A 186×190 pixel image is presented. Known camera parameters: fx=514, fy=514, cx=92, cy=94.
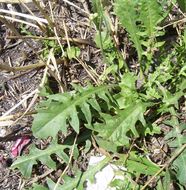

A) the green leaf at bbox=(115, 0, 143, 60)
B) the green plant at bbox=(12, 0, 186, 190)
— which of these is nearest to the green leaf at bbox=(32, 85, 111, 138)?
the green plant at bbox=(12, 0, 186, 190)

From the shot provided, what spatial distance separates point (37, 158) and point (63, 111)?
296 millimetres

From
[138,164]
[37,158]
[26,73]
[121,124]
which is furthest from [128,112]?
[26,73]

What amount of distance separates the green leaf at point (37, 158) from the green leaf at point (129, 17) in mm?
592

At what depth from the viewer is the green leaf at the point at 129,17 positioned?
2.33 meters

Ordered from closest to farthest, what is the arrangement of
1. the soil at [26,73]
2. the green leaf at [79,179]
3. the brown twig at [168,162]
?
the brown twig at [168,162]
the green leaf at [79,179]
the soil at [26,73]

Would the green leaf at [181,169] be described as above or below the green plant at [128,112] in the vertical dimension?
below

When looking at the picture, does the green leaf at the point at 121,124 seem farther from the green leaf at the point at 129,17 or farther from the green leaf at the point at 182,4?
the green leaf at the point at 182,4

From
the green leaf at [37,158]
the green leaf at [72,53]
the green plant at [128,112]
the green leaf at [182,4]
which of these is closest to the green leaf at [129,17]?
the green plant at [128,112]

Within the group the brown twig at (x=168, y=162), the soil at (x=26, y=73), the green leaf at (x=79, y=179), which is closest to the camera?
the brown twig at (x=168, y=162)

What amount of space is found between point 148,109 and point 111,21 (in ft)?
1.65

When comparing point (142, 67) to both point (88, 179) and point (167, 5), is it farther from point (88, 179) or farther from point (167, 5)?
point (88, 179)

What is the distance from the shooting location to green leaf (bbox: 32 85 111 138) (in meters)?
2.26

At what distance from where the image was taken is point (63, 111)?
2291 millimetres

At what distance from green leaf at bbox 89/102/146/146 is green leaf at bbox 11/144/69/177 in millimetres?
219
